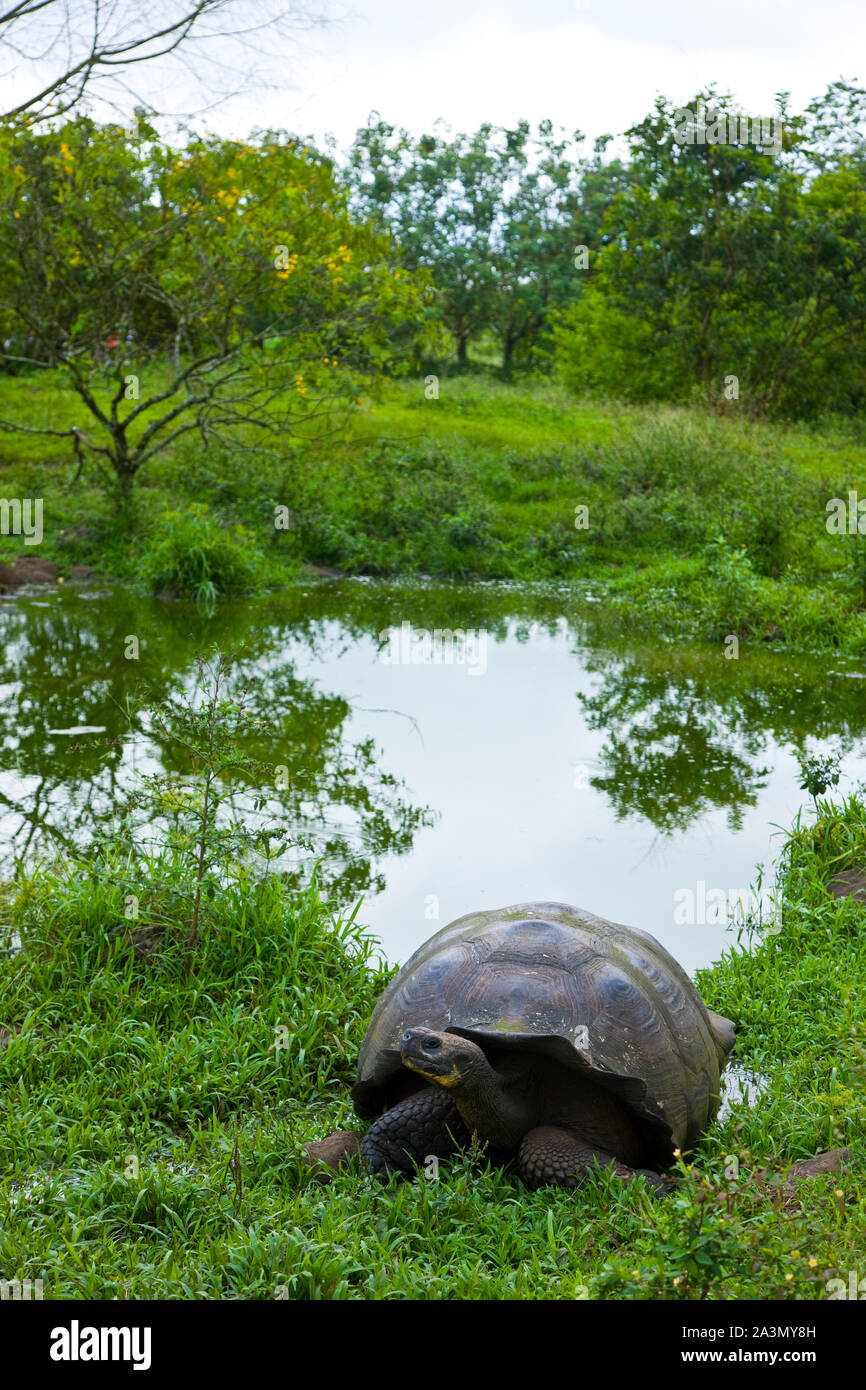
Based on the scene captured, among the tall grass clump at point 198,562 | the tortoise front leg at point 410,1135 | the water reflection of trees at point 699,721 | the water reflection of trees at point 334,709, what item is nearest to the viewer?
the tortoise front leg at point 410,1135

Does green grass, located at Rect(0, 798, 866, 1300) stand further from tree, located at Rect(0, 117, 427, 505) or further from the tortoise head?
tree, located at Rect(0, 117, 427, 505)

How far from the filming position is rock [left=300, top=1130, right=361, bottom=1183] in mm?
3176

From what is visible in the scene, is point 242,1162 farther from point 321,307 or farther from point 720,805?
point 321,307

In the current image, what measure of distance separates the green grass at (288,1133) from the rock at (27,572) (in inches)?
333

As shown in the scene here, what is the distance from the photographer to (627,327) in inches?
958

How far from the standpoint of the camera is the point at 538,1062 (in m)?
3.20

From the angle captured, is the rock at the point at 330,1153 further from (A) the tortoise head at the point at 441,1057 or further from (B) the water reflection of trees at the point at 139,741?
(B) the water reflection of trees at the point at 139,741

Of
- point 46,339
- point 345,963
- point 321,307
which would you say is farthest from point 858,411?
point 345,963

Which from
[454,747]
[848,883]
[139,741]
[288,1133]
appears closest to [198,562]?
[454,747]

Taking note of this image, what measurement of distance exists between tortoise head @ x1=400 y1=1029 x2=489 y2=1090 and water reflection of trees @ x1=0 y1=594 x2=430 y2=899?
2038 millimetres

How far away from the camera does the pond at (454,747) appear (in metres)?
5.36

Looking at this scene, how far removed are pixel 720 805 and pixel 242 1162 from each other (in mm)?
3976

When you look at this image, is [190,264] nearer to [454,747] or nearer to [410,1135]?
[454,747]

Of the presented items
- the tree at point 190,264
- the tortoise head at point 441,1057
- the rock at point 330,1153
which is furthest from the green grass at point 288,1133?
the tree at point 190,264
